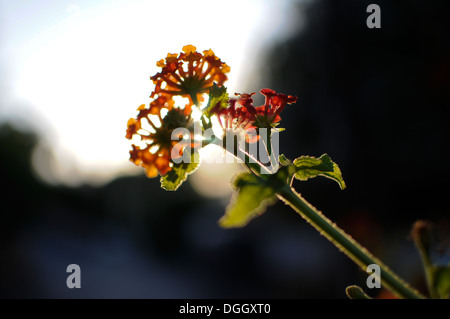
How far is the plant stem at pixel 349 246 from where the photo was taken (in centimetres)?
150

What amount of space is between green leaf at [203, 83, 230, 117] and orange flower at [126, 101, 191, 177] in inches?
4.8

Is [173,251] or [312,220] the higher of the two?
[173,251]

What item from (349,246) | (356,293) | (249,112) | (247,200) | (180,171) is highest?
(249,112)

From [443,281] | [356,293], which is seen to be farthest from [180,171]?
[443,281]

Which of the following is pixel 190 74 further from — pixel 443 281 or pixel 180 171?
pixel 443 281

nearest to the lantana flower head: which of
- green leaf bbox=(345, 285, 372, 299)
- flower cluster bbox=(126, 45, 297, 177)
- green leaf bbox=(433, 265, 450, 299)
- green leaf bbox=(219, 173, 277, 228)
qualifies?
flower cluster bbox=(126, 45, 297, 177)

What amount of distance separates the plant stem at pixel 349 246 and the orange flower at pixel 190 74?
571 mm

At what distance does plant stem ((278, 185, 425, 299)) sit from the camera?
1.50m

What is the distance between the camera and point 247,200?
1.38 m

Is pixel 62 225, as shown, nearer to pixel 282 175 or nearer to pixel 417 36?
→ pixel 417 36

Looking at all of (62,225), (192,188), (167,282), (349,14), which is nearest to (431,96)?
(349,14)

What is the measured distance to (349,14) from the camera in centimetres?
1888

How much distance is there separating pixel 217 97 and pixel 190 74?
0.16m
